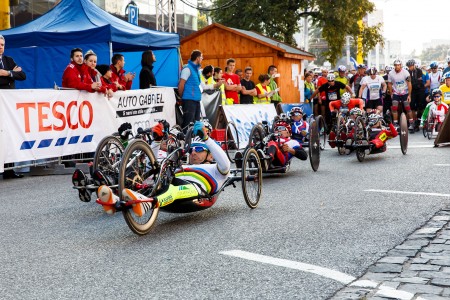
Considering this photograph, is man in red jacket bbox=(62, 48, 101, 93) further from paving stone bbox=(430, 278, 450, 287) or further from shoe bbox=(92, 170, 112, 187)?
paving stone bbox=(430, 278, 450, 287)

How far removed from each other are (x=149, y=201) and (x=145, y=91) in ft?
28.1

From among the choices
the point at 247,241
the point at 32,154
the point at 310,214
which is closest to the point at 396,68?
the point at 32,154

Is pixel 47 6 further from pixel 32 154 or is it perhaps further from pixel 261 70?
pixel 32 154

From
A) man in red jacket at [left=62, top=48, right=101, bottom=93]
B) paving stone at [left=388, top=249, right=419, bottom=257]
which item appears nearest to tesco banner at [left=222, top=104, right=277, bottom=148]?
man in red jacket at [left=62, top=48, right=101, bottom=93]

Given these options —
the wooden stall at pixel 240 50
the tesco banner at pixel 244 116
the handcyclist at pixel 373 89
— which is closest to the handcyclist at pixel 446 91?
the handcyclist at pixel 373 89

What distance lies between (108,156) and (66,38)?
7222 mm

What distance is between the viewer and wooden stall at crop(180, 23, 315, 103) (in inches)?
1156

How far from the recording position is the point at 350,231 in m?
7.97

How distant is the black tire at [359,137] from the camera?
1576 cm

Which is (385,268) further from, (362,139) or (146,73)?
(146,73)

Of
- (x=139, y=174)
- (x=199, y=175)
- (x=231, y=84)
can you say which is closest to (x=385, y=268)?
(x=139, y=174)

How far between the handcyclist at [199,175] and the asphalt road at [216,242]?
0.30 m

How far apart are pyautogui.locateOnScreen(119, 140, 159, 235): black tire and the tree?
32.4 m

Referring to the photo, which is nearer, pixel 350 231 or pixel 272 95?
pixel 350 231
